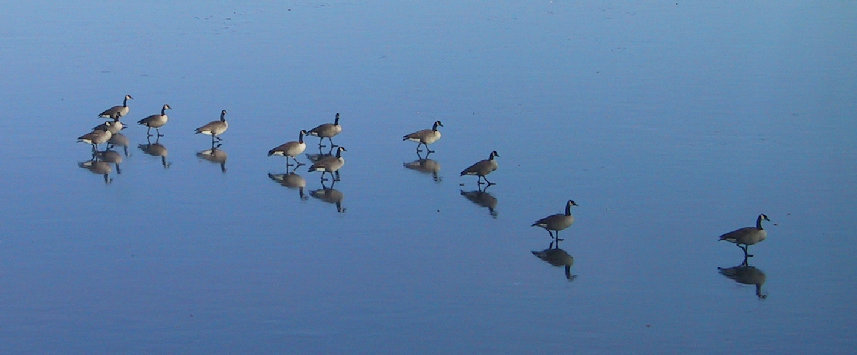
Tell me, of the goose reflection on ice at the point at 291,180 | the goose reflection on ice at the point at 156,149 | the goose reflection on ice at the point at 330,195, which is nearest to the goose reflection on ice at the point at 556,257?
the goose reflection on ice at the point at 330,195

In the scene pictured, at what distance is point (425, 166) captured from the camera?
22094 mm

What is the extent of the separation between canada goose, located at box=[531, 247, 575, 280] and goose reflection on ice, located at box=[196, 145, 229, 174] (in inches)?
260

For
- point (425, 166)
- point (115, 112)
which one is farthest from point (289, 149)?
point (115, 112)

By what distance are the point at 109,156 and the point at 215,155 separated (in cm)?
180

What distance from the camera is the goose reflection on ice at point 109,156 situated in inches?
891

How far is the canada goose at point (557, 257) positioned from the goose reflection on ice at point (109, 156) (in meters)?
8.12

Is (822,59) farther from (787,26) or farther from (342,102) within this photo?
(342,102)

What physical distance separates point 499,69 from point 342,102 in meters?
4.89

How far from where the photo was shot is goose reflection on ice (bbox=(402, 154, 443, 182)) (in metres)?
21.8

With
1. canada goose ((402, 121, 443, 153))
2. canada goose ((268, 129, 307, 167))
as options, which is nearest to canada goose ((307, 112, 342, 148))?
canada goose ((268, 129, 307, 167))

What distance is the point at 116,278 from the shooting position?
1623cm

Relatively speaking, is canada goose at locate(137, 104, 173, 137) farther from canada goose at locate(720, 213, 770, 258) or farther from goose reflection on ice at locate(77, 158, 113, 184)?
canada goose at locate(720, 213, 770, 258)

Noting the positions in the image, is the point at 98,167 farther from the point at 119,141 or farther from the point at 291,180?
the point at 291,180

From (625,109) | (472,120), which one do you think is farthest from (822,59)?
(472,120)
